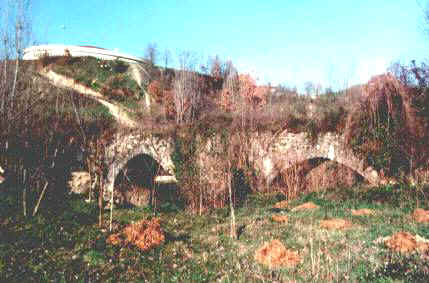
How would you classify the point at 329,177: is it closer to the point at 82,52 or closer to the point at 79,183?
the point at 79,183

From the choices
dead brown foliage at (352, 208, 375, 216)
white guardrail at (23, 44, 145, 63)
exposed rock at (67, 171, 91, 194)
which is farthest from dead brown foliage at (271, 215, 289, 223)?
white guardrail at (23, 44, 145, 63)

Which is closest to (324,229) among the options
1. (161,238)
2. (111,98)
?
(161,238)

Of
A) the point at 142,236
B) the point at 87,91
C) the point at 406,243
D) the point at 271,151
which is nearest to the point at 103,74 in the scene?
the point at 87,91

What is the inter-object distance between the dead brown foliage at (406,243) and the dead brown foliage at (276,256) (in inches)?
75.3

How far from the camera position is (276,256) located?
21.4ft

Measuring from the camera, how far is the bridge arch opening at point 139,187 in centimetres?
1789

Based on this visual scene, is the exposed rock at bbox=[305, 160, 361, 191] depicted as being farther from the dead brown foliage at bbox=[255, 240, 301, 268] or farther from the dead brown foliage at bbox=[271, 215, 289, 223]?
the dead brown foliage at bbox=[255, 240, 301, 268]

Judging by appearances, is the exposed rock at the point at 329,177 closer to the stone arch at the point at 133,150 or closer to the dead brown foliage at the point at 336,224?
the dead brown foliage at the point at 336,224

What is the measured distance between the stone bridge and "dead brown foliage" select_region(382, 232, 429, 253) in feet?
26.3

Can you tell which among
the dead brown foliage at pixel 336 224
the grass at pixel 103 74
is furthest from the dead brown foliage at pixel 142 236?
the grass at pixel 103 74

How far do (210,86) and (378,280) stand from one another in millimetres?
42127

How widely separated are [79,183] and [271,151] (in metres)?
10.5

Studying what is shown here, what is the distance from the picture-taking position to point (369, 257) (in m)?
6.03

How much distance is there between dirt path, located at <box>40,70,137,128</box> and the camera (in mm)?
35125
